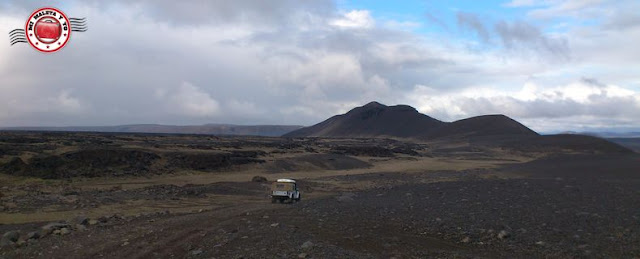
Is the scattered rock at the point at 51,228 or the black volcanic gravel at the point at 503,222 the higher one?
the black volcanic gravel at the point at 503,222

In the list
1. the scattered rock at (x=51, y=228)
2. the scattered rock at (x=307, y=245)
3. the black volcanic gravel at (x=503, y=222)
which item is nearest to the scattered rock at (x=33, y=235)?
the scattered rock at (x=51, y=228)

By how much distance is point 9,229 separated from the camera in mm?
20172

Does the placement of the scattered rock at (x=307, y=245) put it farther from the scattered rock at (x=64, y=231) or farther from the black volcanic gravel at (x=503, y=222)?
the scattered rock at (x=64, y=231)

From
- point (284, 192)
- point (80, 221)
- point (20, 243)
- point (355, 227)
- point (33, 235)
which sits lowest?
point (20, 243)

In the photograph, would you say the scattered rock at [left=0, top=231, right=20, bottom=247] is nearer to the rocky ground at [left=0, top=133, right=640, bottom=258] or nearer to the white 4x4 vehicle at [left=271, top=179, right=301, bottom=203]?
the rocky ground at [left=0, top=133, right=640, bottom=258]

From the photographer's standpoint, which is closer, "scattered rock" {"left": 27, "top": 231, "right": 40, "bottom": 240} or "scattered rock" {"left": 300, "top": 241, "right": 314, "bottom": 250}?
"scattered rock" {"left": 300, "top": 241, "right": 314, "bottom": 250}

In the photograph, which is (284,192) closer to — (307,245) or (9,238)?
(9,238)

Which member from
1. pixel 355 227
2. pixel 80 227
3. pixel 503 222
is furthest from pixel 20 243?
pixel 503 222

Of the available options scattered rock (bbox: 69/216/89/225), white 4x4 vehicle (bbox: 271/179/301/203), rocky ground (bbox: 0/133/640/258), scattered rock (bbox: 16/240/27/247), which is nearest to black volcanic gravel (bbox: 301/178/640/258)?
rocky ground (bbox: 0/133/640/258)

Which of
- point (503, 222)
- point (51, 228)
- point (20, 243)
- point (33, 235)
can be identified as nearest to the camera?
point (20, 243)

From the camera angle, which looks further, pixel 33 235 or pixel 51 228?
pixel 51 228

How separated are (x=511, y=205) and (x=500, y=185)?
1201cm

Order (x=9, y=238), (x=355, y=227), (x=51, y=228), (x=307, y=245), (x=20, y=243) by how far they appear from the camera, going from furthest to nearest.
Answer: (x=51, y=228) → (x=9, y=238) → (x=20, y=243) → (x=355, y=227) → (x=307, y=245)

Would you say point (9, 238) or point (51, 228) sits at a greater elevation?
point (51, 228)
